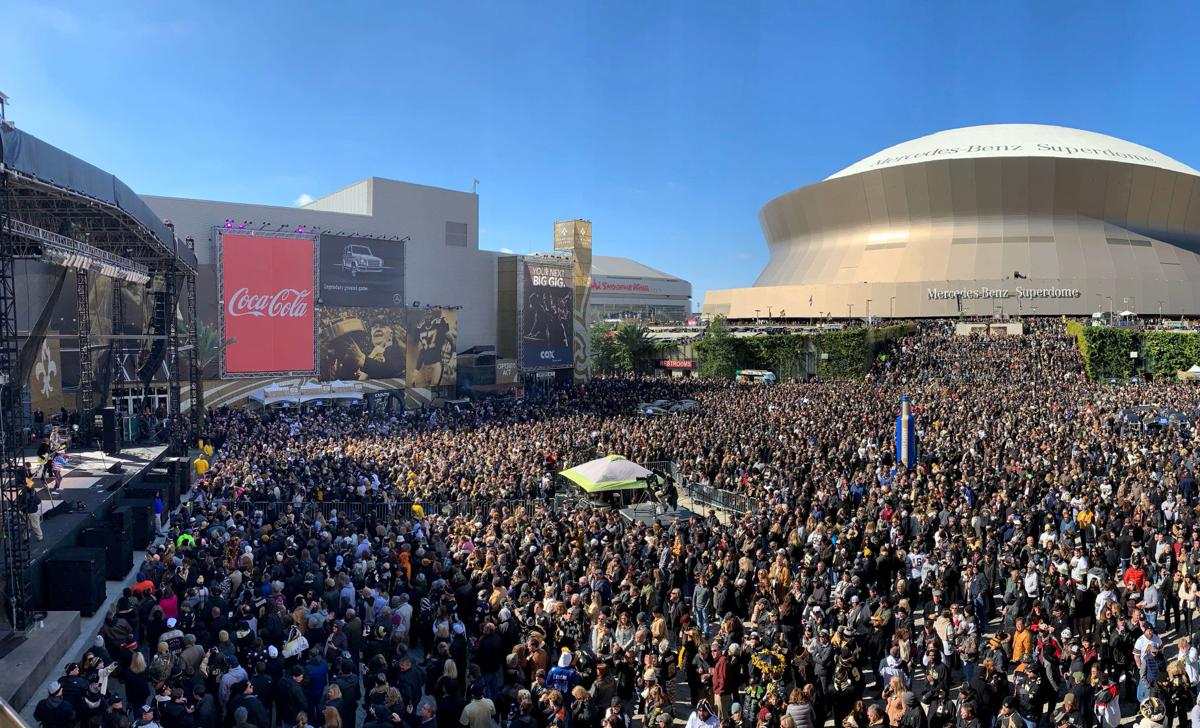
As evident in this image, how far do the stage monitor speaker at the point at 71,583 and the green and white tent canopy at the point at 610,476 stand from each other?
8.09 meters

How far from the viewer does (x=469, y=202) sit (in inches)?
1823

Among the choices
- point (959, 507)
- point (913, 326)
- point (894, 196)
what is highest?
point (894, 196)

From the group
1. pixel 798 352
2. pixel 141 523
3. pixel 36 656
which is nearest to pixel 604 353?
pixel 798 352

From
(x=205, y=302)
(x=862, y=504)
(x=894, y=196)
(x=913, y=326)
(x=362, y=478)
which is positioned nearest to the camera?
(x=862, y=504)

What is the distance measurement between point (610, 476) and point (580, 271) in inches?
1300

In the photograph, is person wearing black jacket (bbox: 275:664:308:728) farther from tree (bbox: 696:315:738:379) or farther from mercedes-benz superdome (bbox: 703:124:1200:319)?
mercedes-benz superdome (bbox: 703:124:1200:319)

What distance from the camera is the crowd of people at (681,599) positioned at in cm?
724

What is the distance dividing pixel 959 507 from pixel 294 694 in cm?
1015

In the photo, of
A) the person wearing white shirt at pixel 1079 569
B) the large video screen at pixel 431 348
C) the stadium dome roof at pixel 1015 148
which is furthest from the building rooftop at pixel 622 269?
the person wearing white shirt at pixel 1079 569

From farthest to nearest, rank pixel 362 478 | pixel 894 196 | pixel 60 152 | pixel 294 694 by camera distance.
Result: pixel 894 196 → pixel 362 478 → pixel 60 152 → pixel 294 694

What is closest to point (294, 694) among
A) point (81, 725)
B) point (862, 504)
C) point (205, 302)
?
point (81, 725)

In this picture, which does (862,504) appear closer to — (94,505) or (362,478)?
(362,478)

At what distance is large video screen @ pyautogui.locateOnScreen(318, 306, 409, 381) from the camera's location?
36469 mm

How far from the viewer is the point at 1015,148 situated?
65875mm
